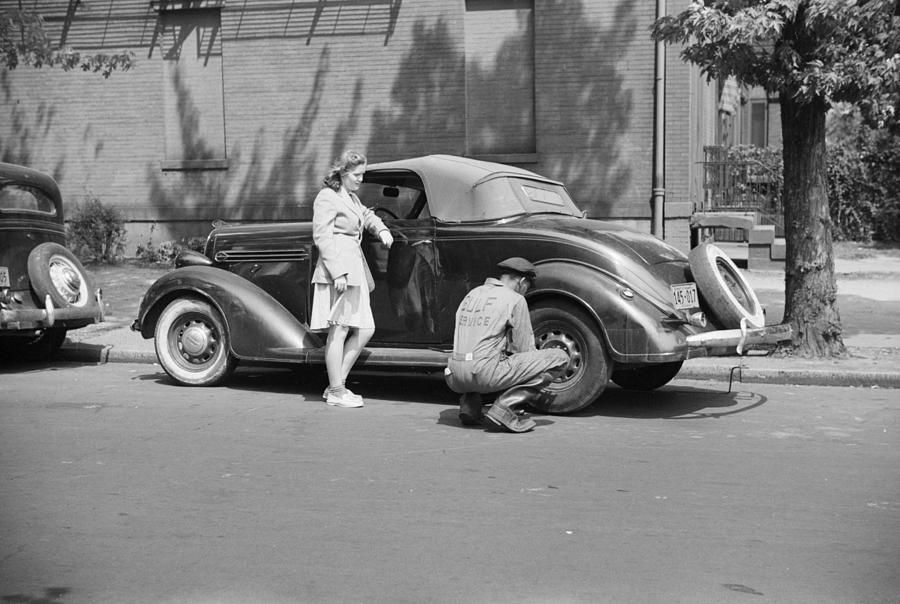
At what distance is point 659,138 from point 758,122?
65.9ft

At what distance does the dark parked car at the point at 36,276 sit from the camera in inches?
391

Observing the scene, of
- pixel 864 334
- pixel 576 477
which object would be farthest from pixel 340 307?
pixel 864 334

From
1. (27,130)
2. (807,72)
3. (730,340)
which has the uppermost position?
(27,130)

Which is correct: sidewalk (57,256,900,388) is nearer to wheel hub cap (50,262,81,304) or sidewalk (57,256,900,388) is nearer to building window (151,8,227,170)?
wheel hub cap (50,262,81,304)

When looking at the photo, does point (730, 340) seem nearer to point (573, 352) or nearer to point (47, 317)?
point (573, 352)

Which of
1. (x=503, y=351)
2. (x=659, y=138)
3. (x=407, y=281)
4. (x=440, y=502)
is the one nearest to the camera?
(x=440, y=502)

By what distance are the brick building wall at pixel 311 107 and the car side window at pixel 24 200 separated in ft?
24.3

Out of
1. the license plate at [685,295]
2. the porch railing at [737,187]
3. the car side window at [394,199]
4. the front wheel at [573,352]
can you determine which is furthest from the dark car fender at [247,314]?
the porch railing at [737,187]

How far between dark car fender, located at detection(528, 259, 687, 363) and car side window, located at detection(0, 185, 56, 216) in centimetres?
570

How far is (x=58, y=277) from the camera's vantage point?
1036 cm

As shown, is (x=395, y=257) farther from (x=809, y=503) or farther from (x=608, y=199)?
(x=608, y=199)

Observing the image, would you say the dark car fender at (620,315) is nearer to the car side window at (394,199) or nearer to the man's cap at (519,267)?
the man's cap at (519,267)

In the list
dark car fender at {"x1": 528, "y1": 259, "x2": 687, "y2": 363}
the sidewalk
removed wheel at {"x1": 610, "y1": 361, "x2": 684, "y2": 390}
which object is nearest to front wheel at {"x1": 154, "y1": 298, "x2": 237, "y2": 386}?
the sidewalk

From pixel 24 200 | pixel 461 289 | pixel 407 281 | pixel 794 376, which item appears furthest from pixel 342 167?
pixel 794 376
